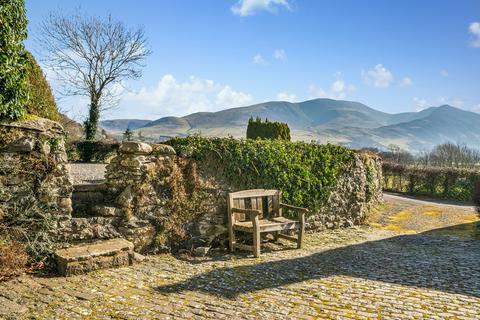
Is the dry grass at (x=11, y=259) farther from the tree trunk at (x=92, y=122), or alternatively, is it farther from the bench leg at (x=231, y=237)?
the tree trunk at (x=92, y=122)

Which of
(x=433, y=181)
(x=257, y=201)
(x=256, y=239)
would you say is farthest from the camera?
(x=433, y=181)

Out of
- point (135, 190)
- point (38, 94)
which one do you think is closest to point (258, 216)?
point (135, 190)

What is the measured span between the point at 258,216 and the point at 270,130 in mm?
13019

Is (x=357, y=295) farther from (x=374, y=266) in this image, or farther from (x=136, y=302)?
(x=136, y=302)

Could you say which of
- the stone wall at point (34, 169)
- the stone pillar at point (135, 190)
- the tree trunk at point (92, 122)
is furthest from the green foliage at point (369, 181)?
the tree trunk at point (92, 122)

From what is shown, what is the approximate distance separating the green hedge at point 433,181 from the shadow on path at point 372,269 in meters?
13.6

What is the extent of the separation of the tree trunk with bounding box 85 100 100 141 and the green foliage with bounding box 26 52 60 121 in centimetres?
1778

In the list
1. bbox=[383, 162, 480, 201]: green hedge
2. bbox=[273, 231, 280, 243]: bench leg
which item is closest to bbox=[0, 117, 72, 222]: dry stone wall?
bbox=[273, 231, 280, 243]: bench leg

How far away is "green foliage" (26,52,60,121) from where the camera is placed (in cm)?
652

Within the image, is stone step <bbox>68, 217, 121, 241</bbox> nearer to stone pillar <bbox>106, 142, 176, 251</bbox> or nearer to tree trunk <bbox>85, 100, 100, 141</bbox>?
stone pillar <bbox>106, 142, 176, 251</bbox>

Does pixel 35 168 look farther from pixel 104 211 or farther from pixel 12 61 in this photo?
pixel 12 61

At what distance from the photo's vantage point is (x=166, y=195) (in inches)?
284

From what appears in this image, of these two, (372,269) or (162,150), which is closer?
(372,269)

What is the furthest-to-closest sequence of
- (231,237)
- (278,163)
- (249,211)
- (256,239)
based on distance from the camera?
1. (278,163)
2. (231,237)
3. (249,211)
4. (256,239)
